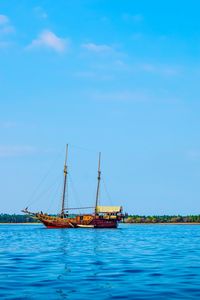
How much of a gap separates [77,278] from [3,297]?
6355 millimetres

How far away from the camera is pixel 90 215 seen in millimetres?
127875

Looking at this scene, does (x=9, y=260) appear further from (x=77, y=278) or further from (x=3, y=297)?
(x=3, y=297)

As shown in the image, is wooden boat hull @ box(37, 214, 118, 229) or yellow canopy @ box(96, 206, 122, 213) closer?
wooden boat hull @ box(37, 214, 118, 229)

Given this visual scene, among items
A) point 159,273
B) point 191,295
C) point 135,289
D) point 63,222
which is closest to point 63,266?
point 159,273

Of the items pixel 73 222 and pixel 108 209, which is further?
pixel 108 209

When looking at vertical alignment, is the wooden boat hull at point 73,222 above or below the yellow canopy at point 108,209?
below

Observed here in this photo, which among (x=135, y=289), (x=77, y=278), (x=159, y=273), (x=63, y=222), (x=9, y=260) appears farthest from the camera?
(x=63, y=222)

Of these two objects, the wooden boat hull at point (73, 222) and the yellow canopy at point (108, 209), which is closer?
the wooden boat hull at point (73, 222)

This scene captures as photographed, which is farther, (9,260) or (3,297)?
(9,260)

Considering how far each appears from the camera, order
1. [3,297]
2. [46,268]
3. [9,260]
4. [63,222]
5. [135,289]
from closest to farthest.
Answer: [3,297] < [135,289] < [46,268] < [9,260] < [63,222]

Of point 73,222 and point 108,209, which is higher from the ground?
point 108,209

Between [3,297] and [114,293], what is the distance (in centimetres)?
440

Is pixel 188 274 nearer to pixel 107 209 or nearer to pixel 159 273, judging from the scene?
pixel 159 273

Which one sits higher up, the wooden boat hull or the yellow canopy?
the yellow canopy
